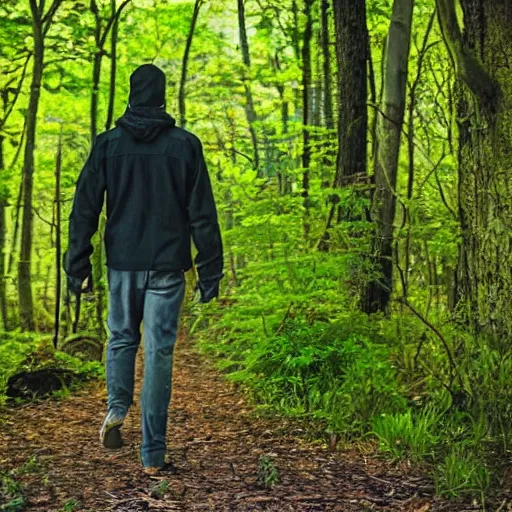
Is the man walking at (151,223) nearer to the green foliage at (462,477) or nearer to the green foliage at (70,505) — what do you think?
the green foliage at (70,505)

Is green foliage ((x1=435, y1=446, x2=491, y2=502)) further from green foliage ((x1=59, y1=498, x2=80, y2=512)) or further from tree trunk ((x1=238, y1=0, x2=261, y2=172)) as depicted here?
tree trunk ((x1=238, y1=0, x2=261, y2=172))

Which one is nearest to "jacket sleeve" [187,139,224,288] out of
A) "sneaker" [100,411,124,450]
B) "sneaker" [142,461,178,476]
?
"sneaker" [100,411,124,450]

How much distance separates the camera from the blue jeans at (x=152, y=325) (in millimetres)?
4023

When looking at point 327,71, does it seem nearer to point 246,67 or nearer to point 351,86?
point 351,86

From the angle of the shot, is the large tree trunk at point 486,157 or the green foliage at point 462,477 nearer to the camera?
the green foliage at point 462,477

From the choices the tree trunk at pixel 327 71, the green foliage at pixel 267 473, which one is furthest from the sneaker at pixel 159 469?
the tree trunk at pixel 327 71

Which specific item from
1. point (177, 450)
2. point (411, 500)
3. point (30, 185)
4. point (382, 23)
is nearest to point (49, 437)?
point (177, 450)

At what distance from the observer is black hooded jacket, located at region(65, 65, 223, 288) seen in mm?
4008

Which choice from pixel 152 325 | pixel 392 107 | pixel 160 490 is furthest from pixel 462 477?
pixel 392 107

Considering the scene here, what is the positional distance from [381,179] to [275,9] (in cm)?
719

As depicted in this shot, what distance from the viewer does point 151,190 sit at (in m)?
Answer: 4.04

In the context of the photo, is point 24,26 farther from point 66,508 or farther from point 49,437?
point 66,508

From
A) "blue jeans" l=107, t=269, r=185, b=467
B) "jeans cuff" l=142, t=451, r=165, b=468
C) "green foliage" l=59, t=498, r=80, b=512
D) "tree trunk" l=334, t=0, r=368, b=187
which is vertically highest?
"tree trunk" l=334, t=0, r=368, b=187

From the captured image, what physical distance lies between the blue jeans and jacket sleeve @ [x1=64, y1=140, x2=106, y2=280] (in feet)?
0.73
